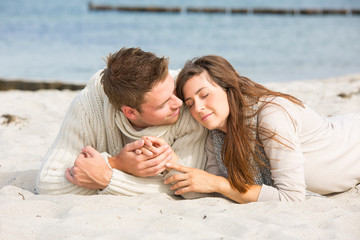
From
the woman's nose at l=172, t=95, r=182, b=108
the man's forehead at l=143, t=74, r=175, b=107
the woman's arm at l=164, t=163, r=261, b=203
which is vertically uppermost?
the man's forehead at l=143, t=74, r=175, b=107

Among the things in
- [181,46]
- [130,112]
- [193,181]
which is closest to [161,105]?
[130,112]

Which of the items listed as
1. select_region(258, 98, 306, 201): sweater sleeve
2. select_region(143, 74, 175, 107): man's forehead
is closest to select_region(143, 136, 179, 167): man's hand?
select_region(143, 74, 175, 107): man's forehead

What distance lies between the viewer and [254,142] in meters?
3.20

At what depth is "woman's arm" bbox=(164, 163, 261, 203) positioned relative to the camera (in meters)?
3.19

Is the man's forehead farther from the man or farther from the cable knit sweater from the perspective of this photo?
the cable knit sweater

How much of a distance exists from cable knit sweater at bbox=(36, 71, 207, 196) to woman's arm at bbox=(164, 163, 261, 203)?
0.18 meters

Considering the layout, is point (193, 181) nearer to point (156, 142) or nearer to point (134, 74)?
point (156, 142)

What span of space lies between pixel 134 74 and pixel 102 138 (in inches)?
27.1

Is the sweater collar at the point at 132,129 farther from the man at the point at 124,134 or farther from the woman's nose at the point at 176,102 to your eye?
the woman's nose at the point at 176,102

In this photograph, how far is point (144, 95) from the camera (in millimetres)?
3127

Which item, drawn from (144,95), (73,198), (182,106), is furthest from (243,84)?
(73,198)

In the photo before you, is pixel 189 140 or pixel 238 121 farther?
pixel 189 140

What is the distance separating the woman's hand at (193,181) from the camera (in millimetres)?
3244

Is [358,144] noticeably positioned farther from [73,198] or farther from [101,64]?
[101,64]
